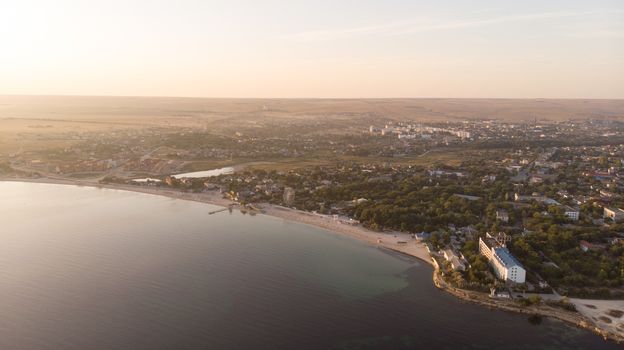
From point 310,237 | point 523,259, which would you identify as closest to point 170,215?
point 310,237

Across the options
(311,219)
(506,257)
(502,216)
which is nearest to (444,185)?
(502,216)

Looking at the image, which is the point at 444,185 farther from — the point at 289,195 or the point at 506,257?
the point at 506,257

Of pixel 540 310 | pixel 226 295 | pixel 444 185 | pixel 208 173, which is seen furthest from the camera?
pixel 208 173

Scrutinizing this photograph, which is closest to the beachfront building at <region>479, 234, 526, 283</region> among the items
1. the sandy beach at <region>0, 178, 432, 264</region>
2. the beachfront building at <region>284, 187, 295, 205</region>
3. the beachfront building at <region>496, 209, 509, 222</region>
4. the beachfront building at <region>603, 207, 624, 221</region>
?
the sandy beach at <region>0, 178, 432, 264</region>

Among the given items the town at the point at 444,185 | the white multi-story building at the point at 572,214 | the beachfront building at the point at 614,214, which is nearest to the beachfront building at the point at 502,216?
the town at the point at 444,185

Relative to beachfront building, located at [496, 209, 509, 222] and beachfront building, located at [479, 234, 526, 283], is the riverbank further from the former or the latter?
beachfront building, located at [496, 209, 509, 222]

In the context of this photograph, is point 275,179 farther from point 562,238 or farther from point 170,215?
point 562,238

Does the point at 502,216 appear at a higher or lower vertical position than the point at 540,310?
higher
